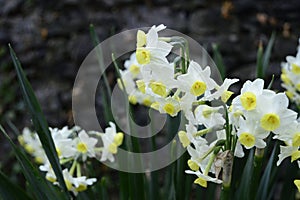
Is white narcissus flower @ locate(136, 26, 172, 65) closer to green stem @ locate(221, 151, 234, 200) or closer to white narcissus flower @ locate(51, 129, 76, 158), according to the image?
green stem @ locate(221, 151, 234, 200)

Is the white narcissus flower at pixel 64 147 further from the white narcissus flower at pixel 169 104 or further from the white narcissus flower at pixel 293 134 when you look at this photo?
the white narcissus flower at pixel 293 134

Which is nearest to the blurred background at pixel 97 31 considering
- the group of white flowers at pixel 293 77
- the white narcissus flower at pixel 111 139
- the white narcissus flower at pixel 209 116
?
the group of white flowers at pixel 293 77

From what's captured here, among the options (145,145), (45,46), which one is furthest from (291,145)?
(45,46)

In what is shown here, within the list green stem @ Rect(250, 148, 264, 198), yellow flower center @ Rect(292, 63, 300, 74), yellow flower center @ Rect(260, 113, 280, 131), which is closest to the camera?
yellow flower center @ Rect(260, 113, 280, 131)

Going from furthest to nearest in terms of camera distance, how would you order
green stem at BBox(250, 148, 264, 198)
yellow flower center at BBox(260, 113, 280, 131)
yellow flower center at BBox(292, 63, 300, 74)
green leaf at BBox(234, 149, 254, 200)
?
yellow flower center at BBox(292, 63, 300, 74) → green leaf at BBox(234, 149, 254, 200) → green stem at BBox(250, 148, 264, 198) → yellow flower center at BBox(260, 113, 280, 131)

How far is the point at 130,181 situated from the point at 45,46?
1675 millimetres

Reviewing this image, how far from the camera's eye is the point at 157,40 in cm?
67

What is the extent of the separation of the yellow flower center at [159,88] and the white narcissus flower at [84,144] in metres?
0.33

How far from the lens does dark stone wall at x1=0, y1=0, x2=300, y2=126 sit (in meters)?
2.25

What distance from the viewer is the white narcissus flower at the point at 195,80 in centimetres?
66

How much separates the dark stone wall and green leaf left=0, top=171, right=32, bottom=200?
142 cm

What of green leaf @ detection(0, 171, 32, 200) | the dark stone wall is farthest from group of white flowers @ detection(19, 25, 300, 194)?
the dark stone wall

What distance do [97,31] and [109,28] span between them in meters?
0.06

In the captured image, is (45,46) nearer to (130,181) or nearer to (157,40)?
(130,181)
